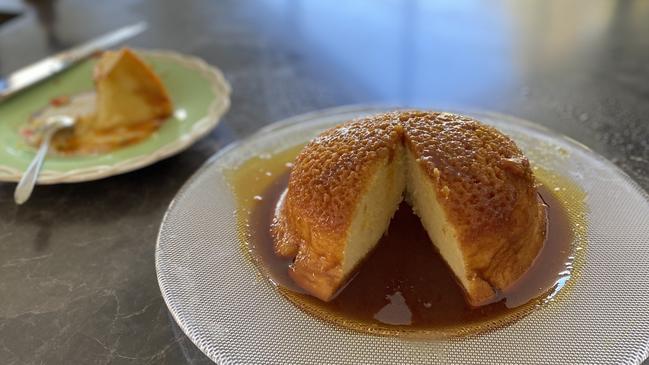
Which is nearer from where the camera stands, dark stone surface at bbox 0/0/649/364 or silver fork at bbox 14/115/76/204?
dark stone surface at bbox 0/0/649/364

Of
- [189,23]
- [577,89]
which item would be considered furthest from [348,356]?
[189,23]

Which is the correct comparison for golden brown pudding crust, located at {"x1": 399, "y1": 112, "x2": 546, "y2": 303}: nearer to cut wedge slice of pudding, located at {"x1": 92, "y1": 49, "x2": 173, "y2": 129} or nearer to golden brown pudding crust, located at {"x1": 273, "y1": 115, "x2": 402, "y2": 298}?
golden brown pudding crust, located at {"x1": 273, "y1": 115, "x2": 402, "y2": 298}

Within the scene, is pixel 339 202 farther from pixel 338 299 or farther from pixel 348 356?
pixel 348 356

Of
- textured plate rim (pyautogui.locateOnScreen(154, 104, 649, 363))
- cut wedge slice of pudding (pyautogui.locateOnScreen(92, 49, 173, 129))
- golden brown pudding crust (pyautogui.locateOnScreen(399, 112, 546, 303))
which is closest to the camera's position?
textured plate rim (pyautogui.locateOnScreen(154, 104, 649, 363))

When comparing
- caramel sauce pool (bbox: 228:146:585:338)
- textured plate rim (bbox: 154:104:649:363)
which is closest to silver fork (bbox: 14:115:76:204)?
textured plate rim (bbox: 154:104:649:363)

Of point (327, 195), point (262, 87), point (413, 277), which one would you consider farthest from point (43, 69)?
point (413, 277)

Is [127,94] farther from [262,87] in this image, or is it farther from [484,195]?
[484,195]

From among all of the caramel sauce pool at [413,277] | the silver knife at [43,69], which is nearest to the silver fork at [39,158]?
the silver knife at [43,69]
